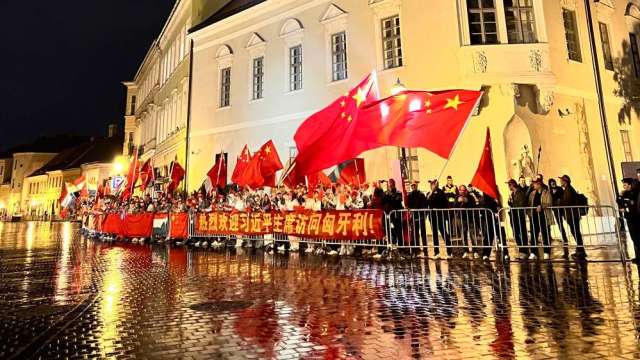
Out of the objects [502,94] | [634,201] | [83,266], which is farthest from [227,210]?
[634,201]

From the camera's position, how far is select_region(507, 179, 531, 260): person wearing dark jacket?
1077 cm

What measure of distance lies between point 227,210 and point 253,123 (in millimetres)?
8041

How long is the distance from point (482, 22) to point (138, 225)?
58.0ft

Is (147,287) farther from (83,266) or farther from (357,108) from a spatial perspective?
(357,108)

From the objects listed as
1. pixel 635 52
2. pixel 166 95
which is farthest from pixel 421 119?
pixel 166 95

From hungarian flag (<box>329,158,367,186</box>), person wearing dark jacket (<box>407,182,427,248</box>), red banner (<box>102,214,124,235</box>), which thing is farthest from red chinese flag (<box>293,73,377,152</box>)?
red banner (<box>102,214,124,235</box>)

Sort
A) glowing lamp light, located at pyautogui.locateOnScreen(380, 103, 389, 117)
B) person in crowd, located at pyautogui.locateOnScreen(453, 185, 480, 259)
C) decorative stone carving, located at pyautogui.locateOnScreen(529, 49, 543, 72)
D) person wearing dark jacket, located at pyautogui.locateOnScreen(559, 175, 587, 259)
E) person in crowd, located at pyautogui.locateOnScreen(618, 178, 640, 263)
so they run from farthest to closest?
decorative stone carving, located at pyautogui.locateOnScreen(529, 49, 543, 72) → glowing lamp light, located at pyautogui.locateOnScreen(380, 103, 389, 117) → person in crowd, located at pyautogui.locateOnScreen(453, 185, 480, 259) → person wearing dark jacket, located at pyautogui.locateOnScreen(559, 175, 587, 259) → person in crowd, located at pyautogui.locateOnScreen(618, 178, 640, 263)

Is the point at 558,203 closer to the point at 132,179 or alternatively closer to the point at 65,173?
the point at 132,179

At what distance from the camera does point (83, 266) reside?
38.9 feet

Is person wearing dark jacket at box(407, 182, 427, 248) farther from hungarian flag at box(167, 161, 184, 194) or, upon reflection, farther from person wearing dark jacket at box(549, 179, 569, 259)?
hungarian flag at box(167, 161, 184, 194)

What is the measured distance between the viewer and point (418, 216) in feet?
38.0

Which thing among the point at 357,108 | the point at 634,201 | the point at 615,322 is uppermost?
the point at 357,108

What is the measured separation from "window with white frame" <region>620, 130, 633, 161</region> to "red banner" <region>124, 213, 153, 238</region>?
21416mm

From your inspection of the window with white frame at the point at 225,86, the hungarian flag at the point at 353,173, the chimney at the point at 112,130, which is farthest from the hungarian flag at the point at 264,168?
the chimney at the point at 112,130
